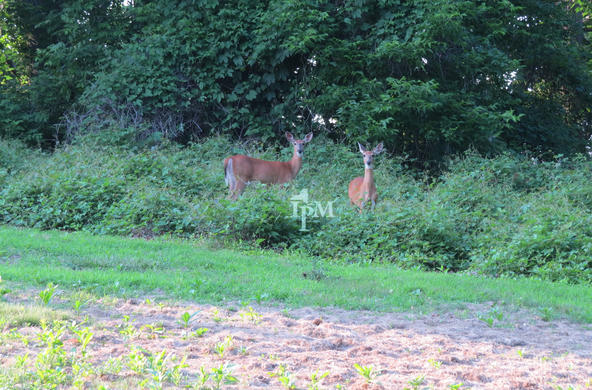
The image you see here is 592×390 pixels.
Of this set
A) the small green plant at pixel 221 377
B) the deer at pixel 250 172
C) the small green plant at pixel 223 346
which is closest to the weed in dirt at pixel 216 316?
the small green plant at pixel 223 346

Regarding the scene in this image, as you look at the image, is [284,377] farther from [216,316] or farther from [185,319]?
[216,316]

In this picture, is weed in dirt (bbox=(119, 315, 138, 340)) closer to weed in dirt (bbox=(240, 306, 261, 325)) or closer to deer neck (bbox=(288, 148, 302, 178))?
weed in dirt (bbox=(240, 306, 261, 325))

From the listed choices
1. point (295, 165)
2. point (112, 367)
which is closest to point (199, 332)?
point (112, 367)

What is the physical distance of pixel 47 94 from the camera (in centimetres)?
1933

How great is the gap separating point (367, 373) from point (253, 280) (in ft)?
10.1

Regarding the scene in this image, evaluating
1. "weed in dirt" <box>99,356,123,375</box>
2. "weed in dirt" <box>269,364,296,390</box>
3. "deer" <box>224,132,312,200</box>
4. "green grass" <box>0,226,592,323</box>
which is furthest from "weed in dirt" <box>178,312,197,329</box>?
"deer" <box>224,132,312,200</box>

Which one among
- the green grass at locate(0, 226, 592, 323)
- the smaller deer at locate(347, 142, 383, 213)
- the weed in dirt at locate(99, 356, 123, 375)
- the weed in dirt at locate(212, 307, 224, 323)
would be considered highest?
the smaller deer at locate(347, 142, 383, 213)

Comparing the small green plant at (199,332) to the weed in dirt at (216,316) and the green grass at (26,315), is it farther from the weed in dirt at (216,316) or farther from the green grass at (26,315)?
the green grass at (26,315)

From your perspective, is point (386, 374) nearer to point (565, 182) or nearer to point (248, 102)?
point (565, 182)

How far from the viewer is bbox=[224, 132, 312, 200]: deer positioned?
43.0 feet

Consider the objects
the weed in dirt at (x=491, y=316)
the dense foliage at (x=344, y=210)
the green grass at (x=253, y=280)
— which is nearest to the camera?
the weed in dirt at (x=491, y=316)

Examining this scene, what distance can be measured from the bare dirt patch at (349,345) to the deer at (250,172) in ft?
24.8

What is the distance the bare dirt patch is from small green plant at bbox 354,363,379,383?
0.01 metres

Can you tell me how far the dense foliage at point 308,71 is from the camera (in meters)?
15.9
